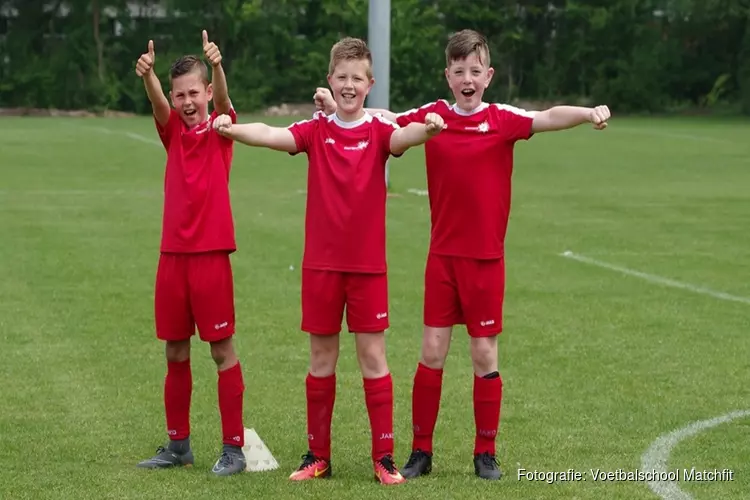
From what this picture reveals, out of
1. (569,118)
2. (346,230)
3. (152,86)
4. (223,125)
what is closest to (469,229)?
(346,230)

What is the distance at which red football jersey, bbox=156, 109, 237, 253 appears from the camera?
A: 6.29m

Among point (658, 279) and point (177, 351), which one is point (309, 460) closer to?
point (177, 351)

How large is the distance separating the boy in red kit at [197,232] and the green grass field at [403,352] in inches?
15.6

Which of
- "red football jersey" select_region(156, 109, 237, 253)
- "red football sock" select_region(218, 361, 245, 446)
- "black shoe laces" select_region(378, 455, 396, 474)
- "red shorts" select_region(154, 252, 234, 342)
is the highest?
"red football jersey" select_region(156, 109, 237, 253)

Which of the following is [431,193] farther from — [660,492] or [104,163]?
[104,163]

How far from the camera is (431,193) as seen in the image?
21.1ft

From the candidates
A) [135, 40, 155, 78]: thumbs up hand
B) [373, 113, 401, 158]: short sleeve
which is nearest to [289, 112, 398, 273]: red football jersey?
[373, 113, 401, 158]: short sleeve

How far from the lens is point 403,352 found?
31.0 feet

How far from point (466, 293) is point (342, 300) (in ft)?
1.80

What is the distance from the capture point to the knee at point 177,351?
21.2 ft

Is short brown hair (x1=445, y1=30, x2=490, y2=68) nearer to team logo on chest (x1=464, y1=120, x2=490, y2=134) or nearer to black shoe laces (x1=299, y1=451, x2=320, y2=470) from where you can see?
team logo on chest (x1=464, y1=120, x2=490, y2=134)

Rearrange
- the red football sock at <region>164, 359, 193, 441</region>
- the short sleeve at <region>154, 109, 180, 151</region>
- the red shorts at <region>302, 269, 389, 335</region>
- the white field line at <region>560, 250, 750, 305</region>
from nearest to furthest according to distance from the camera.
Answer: the red shorts at <region>302, 269, 389, 335</region>
the short sleeve at <region>154, 109, 180, 151</region>
the red football sock at <region>164, 359, 193, 441</region>
the white field line at <region>560, 250, 750, 305</region>

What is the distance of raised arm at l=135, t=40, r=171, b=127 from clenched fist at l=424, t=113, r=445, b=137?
124 cm

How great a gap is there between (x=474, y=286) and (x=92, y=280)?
6981mm
